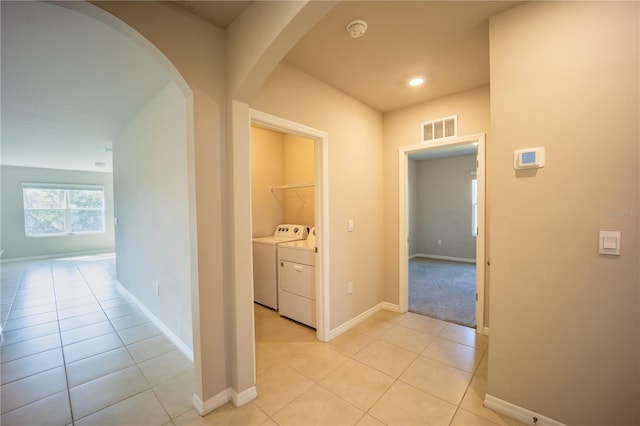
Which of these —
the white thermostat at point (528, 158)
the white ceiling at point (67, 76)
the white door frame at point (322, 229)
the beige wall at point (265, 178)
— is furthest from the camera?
the beige wall at point (265, 178)

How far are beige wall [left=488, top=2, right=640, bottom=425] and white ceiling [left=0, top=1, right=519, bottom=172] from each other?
0.45 meters

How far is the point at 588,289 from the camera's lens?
1.40m

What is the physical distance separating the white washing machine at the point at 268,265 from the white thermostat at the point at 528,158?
2558 millimetres

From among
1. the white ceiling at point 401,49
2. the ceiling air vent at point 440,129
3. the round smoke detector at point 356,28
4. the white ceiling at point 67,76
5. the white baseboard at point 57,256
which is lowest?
the white baseboard at point 57,256

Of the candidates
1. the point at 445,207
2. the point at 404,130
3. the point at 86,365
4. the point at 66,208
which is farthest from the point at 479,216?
the point at 66,208

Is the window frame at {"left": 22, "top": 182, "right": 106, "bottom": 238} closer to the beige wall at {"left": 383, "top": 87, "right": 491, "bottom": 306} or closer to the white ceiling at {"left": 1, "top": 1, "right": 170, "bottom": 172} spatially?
the white ceiling at {"left": 1, "top": 1, "right": 170, "bottom": 172}

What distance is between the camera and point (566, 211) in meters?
1.46

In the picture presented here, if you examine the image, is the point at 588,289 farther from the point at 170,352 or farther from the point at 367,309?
the point at 170,352

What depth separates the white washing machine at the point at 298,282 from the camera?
113 inches

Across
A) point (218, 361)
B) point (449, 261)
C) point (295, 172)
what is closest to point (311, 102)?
point (295, 172)

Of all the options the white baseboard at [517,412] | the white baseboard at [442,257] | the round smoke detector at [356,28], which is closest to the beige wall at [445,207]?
the white baseboard at [442,257]

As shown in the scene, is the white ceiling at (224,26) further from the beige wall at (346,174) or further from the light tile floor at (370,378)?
the light tile floor at (370,378)

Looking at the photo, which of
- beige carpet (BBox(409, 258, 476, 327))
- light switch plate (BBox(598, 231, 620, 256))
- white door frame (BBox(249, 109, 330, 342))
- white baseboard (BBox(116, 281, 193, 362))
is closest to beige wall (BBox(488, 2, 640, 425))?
light switch plate (BBox(598, 231, 620, 256))

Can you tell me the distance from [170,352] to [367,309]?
2.15m
